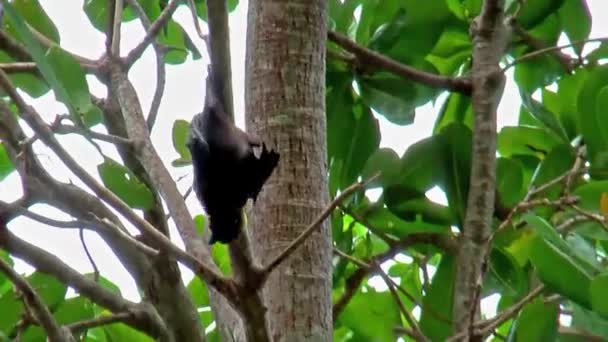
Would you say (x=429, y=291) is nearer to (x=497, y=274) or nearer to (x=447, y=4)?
(x=497, y=274)

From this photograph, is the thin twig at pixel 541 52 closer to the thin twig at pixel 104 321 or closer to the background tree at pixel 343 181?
the background tree at pixel 343 181

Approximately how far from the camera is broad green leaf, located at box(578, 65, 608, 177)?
0.99 metres

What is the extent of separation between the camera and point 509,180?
1.00 m

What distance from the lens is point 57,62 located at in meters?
0.66

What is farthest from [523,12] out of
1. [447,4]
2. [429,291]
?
[429,291]

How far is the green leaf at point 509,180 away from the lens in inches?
39.3

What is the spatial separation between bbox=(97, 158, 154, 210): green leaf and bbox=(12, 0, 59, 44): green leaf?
24 centimetres

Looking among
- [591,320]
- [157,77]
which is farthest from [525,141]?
[157,77]

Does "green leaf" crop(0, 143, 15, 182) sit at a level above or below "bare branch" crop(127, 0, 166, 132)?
below

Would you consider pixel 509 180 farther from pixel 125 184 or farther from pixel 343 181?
pixel 125 184

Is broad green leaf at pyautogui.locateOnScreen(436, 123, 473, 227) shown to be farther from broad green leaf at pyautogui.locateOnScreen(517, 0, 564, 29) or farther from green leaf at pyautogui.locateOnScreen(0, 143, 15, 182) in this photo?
green leaf at pyautogui.locateOnScreen(0, 143, 15, 182)

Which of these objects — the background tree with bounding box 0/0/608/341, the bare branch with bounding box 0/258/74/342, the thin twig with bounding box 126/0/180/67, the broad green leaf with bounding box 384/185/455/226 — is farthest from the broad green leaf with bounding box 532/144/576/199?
the bare branch with bounding box 0/258/74/342

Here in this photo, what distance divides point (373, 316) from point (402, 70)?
0.80ft

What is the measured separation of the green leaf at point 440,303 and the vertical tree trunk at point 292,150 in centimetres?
20
